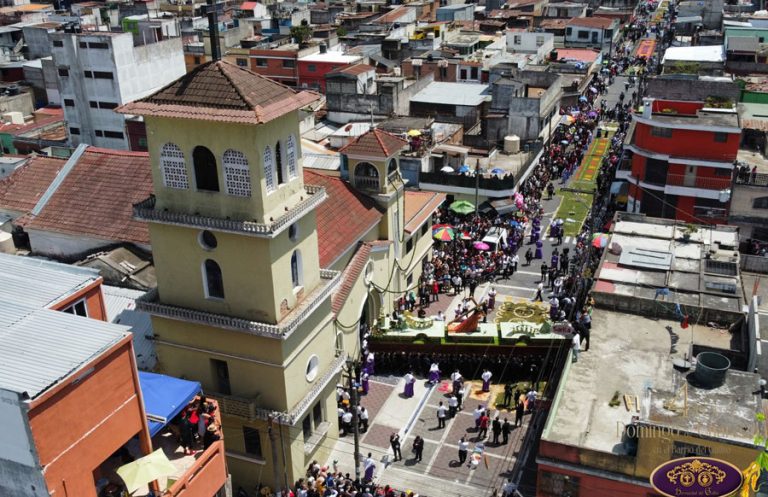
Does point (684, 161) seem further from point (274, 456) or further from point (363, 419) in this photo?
point (274, 456)

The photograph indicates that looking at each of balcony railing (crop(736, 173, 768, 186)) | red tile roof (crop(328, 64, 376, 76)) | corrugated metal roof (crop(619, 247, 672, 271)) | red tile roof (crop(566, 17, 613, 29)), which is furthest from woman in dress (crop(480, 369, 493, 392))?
red tile roof (crop(566, 17, 613, 29))

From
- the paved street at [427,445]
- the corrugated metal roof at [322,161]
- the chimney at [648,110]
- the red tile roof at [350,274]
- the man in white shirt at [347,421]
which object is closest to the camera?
the paved street at [427,445]

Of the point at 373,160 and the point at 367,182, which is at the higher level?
the point at 373,160

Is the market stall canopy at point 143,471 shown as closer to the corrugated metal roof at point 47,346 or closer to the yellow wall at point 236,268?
the corrugated metal roof at point 47,346

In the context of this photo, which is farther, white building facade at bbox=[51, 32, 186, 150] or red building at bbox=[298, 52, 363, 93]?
red building at bbox=[298, 52, 363, 93]

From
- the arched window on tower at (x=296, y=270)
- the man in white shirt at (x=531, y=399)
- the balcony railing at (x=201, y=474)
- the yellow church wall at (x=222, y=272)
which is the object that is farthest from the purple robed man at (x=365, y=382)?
the balcony railing at (x=201, y=474)

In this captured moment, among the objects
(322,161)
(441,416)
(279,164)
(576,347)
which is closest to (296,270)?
(279,164)

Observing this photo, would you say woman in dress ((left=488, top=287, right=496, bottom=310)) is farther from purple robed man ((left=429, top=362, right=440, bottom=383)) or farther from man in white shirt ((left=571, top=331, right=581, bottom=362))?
man in white shirt ((left=571, top=331, right=581, bottom=362))
